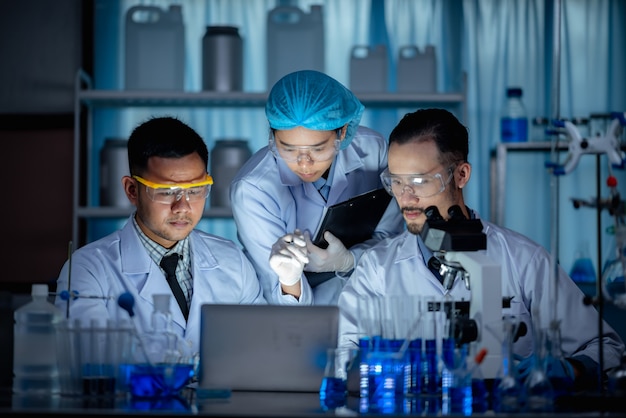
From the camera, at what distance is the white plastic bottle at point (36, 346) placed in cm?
196

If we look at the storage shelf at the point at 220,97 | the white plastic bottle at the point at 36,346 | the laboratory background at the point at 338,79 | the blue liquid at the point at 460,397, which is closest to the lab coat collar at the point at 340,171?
the storage shelf at the point at 220,97

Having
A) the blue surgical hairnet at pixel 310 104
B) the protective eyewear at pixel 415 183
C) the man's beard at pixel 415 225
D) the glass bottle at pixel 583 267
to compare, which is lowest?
the glass bottle at pixel 583 267

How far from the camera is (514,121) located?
3906 millimetres

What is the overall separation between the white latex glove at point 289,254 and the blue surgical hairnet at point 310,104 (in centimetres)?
35

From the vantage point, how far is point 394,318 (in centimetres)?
191

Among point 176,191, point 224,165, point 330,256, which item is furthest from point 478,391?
point 224,165

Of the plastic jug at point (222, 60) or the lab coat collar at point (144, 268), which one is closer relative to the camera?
the lab coat collar at point (144, 268)

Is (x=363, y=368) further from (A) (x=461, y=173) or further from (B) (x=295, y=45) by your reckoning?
(B) (x=295, y=45)

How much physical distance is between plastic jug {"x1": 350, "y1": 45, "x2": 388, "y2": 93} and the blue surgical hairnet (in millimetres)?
1060

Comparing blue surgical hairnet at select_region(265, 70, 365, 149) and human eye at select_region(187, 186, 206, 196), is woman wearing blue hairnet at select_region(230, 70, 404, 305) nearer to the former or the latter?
blue surgical hairnet at select_region(265, 70, 365, 149)

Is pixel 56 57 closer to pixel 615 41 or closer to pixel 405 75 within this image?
pixel 405 75

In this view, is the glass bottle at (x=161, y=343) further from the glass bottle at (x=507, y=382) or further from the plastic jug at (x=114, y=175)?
the plastic jug at (x=114, y=175)

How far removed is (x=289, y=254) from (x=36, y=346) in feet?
2.77

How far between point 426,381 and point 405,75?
2237mm
